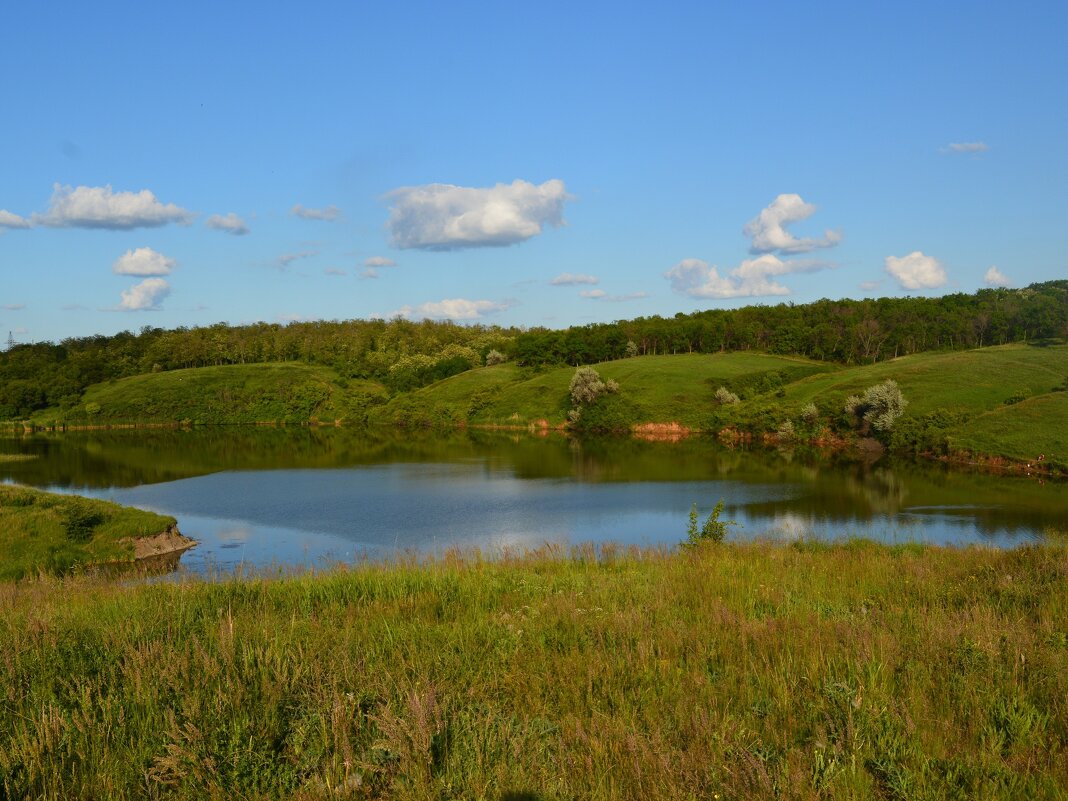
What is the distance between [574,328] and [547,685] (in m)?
144

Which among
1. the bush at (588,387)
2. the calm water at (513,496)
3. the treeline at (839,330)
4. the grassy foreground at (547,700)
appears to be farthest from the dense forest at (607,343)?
the grassy foreground at (547,700)

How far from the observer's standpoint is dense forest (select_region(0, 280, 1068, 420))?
122m

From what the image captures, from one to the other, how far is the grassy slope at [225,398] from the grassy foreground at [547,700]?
12429 centimetres

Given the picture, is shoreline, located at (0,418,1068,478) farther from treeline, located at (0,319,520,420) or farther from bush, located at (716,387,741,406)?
treeline, located at (0,319,520,420)

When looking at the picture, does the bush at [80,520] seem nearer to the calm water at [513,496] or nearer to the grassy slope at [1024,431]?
the calm water at [513,496]

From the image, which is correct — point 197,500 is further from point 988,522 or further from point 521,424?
point 521,424

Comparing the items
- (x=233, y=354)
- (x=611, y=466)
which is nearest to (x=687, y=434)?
(x=611, y=466)

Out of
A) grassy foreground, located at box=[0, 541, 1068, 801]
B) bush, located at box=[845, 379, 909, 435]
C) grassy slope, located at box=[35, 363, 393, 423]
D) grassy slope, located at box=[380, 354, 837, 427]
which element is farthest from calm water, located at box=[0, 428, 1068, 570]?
grassy slope, located at box=[35, 363, 393, 423]

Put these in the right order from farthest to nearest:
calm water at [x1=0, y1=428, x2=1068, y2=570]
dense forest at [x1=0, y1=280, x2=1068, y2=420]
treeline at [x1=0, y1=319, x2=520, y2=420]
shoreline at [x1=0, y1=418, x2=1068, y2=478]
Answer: treeline at [x1=0, y1=319, x2=520, y2=420] < dense forest at [x1=0, y1=280, x2=1068, y2=420] < shoreline at [x1=0, y1=418, x2=1068, y2=478] < calm water at [x1=0, y1=428, x2=1068, y2=570]

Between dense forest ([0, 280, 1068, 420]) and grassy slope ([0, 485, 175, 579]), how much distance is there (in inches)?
4186

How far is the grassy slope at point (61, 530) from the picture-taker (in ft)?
81.4

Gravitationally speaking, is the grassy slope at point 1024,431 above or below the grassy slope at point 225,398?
below

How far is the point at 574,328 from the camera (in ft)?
488

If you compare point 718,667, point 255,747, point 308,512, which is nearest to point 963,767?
point 718,667
